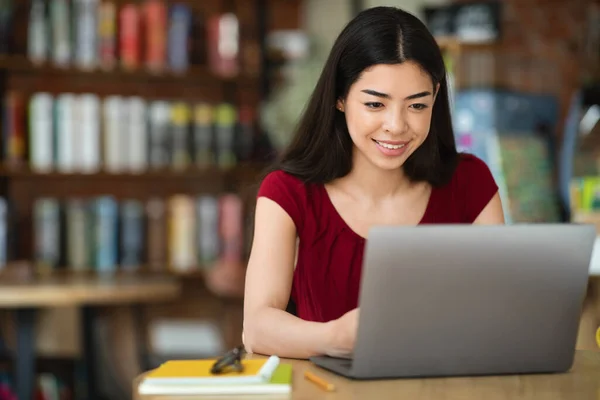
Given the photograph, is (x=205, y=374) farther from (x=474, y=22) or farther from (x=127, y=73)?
(x=127, y=73)

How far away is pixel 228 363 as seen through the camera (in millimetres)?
1108

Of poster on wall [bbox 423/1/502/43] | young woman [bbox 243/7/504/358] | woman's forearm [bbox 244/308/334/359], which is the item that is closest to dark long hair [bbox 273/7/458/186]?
young woman [bbox 243/7/504/358]

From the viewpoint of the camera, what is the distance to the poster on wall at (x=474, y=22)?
11.3ft

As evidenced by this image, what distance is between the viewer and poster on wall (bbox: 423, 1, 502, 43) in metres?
3.46

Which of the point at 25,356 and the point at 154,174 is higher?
the point at 154,174

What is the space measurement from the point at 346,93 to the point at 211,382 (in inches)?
27.0

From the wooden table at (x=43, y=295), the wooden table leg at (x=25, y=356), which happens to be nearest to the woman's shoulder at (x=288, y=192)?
the wooden table at (x=43, y=295)

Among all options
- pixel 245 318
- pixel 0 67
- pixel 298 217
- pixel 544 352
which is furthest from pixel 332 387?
pixel 0 67

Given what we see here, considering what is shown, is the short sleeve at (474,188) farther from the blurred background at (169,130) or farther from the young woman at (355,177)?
the blurred background at (169,130)

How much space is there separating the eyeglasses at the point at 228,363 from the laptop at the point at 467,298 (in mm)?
141

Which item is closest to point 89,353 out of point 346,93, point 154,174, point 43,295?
point 43,295

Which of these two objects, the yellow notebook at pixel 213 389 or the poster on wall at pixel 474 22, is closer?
the yellow notebook at pixel 213 389

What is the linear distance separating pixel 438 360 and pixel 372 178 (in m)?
0.62

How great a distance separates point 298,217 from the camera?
1.67 meters
